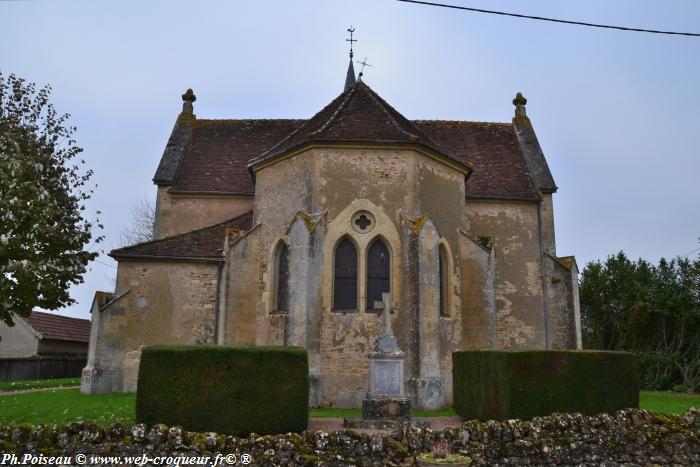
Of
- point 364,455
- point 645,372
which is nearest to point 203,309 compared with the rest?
point 364,455

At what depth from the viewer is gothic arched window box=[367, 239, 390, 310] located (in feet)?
47.8

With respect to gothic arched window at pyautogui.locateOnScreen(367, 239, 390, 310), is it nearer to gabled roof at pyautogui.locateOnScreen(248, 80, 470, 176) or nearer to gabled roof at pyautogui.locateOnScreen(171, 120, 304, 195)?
gabled roof at pyautogui.locateOnScreen(248, 80, 470, 176)

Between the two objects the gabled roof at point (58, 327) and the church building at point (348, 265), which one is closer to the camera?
the church building at point (348, 265)

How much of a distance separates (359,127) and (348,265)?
3935mm

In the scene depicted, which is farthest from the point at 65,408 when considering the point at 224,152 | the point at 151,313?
the point at 224,152

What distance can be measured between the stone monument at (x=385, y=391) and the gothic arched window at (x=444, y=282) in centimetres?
328

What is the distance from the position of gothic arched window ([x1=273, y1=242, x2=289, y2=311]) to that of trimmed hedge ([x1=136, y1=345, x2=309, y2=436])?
15.8 feet

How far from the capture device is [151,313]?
1694 centimetres

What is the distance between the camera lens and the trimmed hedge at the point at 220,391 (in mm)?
9773

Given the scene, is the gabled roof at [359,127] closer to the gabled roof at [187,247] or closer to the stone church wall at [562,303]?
the gabled roof at [187,247]

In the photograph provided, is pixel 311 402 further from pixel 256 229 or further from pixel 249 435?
pixel 256 229

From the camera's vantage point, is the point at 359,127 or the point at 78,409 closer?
the point at 78,409

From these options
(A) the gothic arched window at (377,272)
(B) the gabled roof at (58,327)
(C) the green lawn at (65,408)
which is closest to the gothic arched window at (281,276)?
(A) the gothic arched window at (377,272)

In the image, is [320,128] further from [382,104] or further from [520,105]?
[520,105]
